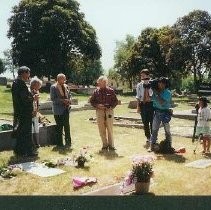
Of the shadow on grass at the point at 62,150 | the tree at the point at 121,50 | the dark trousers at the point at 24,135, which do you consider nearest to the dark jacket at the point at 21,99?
the dark trousers at the point at 24,135

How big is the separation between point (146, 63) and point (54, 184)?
5961 cm

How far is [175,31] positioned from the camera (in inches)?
2179

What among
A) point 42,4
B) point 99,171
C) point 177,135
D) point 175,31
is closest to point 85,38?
point 42,4

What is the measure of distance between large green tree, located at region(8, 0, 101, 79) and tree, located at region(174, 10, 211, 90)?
517 inches

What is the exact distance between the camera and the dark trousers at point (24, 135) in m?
11.2

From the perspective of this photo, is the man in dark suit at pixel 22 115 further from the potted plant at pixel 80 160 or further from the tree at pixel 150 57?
the tree at pixel 150 57

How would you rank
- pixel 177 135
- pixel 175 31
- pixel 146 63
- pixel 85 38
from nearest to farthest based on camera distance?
pixel 177 135 → pixel 175 31 → pixel 85 38 → pixel 146 63

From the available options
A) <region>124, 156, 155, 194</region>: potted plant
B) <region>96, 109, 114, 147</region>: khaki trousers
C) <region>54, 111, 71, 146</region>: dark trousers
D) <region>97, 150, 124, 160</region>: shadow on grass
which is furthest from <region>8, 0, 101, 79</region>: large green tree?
<region>124, 156, 155, 194</region>: potted plant

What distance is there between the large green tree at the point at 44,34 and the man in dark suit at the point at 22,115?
45.4 meters

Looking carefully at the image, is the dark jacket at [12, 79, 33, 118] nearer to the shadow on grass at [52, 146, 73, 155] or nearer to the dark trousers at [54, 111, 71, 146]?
the shadow on grass at [52, 146, 73, 155]

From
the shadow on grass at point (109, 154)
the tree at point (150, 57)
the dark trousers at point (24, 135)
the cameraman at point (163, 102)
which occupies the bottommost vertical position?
the shadow on grass at point (109, 154)

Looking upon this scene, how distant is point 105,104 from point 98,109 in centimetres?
29

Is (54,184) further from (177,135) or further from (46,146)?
A: (177,135)
